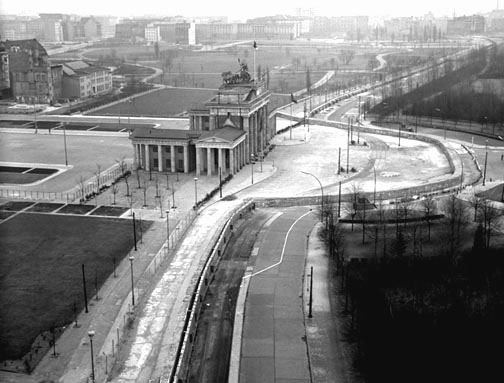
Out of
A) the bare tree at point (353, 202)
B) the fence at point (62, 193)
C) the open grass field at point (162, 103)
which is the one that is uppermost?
the open grass field at point (162, 103)

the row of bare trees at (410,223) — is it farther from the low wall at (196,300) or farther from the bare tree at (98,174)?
the bare tree at (98,174)

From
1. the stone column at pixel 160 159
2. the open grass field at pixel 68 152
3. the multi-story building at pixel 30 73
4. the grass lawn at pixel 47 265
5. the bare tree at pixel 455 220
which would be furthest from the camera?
the multi-story building at pixel 30 73

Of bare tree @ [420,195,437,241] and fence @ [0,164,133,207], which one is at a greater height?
bare tree @ [420,195,437,241]

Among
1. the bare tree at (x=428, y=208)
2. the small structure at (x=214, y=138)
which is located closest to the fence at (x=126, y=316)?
the bare tree at (x=428, y=208)

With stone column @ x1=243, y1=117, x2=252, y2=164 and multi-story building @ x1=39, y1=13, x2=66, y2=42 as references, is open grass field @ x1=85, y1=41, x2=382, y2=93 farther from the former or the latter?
stone column @ x1=243, y1=117, x2=252, y2=164

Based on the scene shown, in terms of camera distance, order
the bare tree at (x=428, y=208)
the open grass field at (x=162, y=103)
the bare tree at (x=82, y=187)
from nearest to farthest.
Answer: the bare tree at (x=428, y=208), the bare tree at (x=82, y=187), the open grass field at (x=162, y=103)

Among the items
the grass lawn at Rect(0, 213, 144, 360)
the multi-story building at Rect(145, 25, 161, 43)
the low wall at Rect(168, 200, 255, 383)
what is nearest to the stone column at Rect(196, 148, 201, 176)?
the low wall at Rect(168, 200, 255, 383)

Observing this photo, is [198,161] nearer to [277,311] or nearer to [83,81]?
[277,311]
